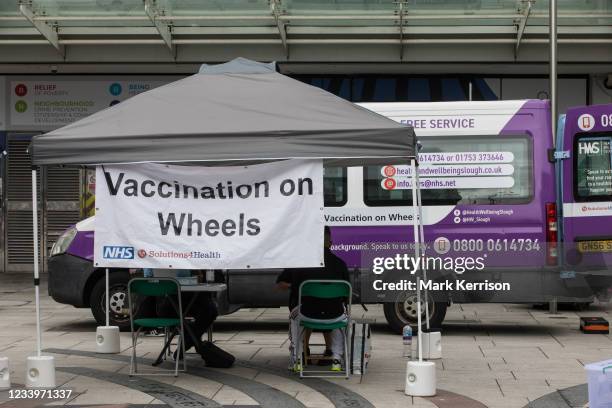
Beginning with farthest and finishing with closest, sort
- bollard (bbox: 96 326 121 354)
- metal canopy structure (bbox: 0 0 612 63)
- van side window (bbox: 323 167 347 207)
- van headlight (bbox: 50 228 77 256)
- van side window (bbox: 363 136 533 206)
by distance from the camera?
metal canopy structure (bbox: 0 0 612 63) → van headlight (bbox: 50 228 77 256) → van side window (bbox: 323 167 347 207) → van side window (bbox: 363 136 533 206) → bollard (bbox: 96 326 121 354)

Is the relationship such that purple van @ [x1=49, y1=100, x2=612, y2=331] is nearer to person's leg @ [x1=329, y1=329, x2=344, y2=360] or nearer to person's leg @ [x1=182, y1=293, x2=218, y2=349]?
person's leg @ [x1=182, y1=293, x2=218, y2=349]

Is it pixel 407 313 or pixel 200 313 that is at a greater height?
pixel 200 313

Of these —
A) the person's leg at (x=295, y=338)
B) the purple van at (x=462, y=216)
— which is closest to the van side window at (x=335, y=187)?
the purple van at (x=462, y=216)

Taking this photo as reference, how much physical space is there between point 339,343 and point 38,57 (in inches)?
539

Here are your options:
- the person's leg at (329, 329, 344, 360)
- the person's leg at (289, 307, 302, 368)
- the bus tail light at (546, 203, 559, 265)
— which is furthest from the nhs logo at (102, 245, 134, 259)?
the bus tail light at (546, 203, 559, 265)

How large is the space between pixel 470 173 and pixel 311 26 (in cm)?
833

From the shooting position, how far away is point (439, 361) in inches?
424

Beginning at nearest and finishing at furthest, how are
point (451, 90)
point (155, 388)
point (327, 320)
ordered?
point (155, 388) < point (327, 320) < point (451, 90)

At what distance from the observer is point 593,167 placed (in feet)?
45.9

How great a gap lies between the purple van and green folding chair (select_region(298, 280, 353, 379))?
2.83 m

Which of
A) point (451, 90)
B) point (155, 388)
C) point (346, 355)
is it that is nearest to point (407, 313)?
point (346, 355)

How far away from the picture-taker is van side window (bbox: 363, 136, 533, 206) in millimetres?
12750

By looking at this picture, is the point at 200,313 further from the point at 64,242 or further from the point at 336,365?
the point at 64,242

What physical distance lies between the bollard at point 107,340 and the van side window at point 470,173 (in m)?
3.57
